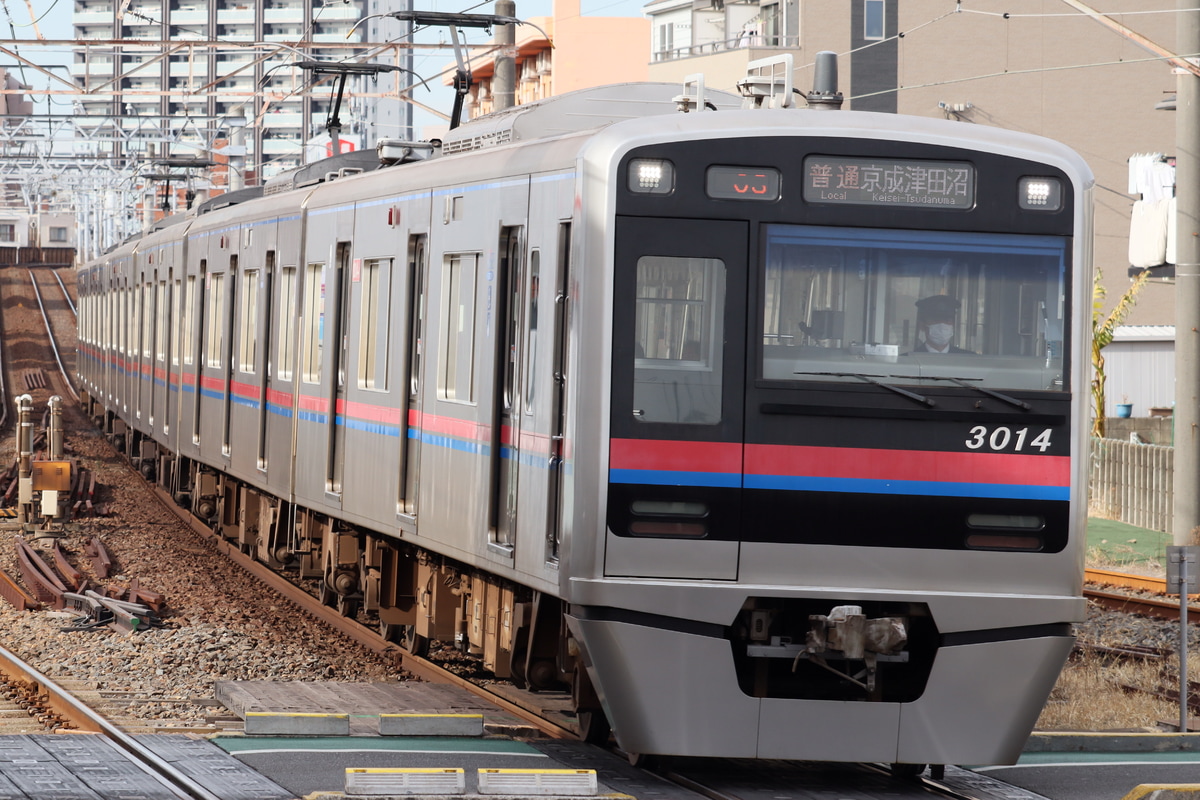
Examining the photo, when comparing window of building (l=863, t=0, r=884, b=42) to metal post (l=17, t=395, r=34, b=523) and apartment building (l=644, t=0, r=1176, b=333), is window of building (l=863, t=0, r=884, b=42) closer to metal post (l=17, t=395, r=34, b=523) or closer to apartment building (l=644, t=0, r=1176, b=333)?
apartment building (l=644, t=0, r=1176, b=333)

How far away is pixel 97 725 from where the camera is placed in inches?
328

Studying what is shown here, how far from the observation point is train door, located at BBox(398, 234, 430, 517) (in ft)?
31.7

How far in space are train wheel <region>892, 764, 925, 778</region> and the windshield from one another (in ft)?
5.70

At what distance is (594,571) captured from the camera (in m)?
6.81

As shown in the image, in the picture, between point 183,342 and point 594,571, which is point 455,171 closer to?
point 594,571

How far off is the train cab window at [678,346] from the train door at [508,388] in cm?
115

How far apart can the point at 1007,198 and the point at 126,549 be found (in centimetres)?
1195

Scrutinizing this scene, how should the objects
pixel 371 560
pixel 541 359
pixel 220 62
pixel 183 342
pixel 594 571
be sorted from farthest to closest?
pixel 220 62, pixel 183 342, pixel 371 560, pixel 541 359, pixel 594 571

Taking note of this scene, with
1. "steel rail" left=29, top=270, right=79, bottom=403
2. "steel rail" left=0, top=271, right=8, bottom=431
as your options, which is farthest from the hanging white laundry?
"steel rail" left=29, top=270, right=79, bottom=403

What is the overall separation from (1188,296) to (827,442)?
36.1 feet

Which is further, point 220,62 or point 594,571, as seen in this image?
point 220,62

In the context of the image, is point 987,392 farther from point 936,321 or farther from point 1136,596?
point 1136,596

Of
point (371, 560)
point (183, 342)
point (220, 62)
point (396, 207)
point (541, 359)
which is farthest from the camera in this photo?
point (220, 62)

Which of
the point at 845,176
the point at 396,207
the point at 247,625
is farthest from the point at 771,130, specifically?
the point at 247,625
